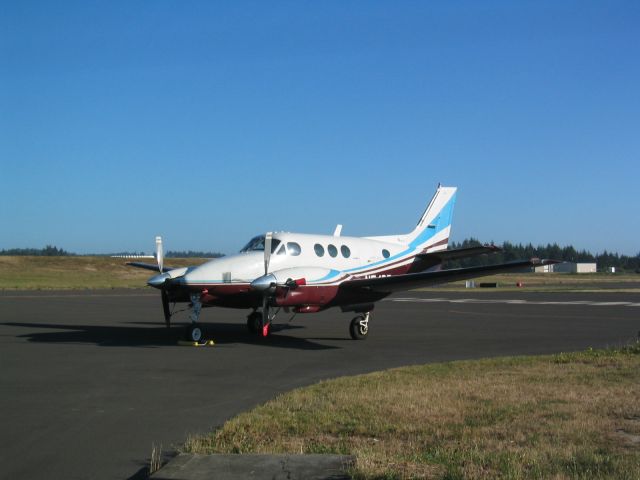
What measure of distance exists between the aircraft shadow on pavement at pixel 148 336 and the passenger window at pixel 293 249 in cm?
248

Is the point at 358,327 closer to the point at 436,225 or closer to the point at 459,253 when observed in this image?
the point at 459,253

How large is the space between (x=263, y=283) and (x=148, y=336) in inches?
197

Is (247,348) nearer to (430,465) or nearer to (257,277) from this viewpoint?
(257,277)

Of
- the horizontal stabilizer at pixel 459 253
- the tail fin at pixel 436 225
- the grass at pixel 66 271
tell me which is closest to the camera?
the horizontal stabilizer at pixel 459 253

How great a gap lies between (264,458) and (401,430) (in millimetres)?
2141

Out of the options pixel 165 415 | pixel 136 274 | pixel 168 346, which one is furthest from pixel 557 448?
pixel 136 274

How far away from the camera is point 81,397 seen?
35.0ft

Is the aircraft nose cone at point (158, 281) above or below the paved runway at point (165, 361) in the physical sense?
above

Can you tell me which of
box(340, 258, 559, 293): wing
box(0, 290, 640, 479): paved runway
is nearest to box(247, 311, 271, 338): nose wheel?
box(0, 290, 640, 479): paved runway

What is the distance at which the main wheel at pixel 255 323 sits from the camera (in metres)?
21.0

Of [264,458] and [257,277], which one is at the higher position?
[257,277]

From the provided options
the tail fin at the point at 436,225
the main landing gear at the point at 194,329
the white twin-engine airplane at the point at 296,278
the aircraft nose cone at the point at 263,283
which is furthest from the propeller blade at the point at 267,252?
the tail fin at the point at 436,225

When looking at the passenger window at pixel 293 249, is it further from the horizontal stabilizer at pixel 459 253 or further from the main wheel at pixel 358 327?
the horizontal stabilizer at pixel 459 253

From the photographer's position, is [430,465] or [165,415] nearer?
[430,465]
